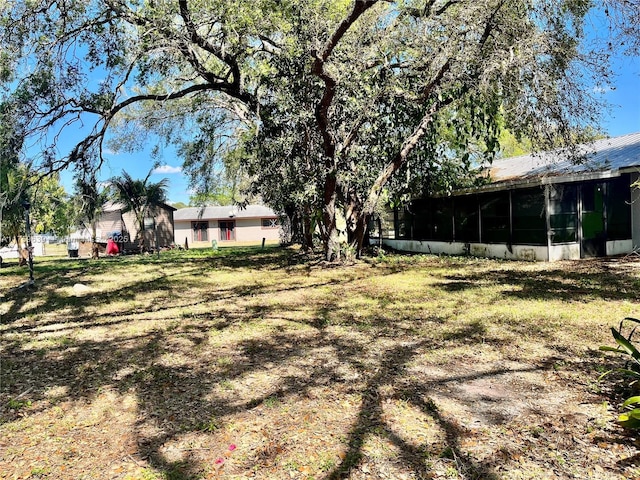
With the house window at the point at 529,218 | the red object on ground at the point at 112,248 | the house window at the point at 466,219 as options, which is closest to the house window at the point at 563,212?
the house window at the point at 529,218

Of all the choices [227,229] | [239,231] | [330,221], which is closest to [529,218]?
[330,221]

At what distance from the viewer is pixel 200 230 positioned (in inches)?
1745

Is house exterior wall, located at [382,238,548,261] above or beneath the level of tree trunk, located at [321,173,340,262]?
beneath

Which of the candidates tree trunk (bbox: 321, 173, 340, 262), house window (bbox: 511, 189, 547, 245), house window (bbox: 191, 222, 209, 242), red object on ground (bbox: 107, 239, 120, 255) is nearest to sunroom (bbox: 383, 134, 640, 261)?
house window (bbox: 511, 189, 547, 245)

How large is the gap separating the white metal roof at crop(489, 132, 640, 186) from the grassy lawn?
5.39m

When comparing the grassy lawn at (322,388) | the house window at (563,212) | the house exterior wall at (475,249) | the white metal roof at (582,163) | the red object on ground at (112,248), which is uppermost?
the white metal roof at (582,163)

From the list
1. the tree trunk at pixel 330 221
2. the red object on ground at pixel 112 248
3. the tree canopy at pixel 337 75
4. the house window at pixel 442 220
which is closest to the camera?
the tree canopy at pixel 337 75

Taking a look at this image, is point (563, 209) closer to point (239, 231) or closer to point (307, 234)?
point (307, 234)

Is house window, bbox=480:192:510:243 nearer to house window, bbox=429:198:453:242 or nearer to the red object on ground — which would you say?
house window, bbox=429:198:453:242

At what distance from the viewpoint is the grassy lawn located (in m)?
2.85

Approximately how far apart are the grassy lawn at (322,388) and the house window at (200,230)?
118 feet

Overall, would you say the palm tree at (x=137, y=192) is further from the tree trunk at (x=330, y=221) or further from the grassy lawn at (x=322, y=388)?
the grassy lawn at (x=322, y=388)

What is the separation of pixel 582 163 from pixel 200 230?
37.2 meters

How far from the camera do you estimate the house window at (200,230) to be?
145 ft
